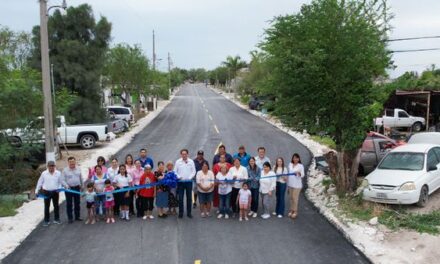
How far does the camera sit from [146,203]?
1180cm

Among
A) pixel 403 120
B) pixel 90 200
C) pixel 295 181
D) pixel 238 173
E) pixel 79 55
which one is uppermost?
pixel 79 55

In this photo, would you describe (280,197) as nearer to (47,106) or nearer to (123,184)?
(123,184)

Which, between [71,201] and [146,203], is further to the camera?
[146,203]

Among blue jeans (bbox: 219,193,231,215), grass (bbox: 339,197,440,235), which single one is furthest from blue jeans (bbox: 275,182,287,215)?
grass (bbox: 339,197,440,235)

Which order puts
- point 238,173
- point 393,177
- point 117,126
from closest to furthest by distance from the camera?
point 238,173
point 393,177
point 117,126

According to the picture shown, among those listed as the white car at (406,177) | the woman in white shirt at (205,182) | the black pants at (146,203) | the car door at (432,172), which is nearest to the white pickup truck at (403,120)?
the white car at (406,177)

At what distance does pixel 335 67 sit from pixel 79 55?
→ 21.8 meters

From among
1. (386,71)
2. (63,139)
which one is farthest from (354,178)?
(63,139)

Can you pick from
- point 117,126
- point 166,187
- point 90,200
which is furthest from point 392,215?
point 117,126

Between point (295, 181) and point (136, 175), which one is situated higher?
point (136, 175)

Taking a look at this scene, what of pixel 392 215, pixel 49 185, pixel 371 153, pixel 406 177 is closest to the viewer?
pixel 49 185

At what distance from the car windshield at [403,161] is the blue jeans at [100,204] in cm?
758

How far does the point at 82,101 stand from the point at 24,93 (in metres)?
15.6

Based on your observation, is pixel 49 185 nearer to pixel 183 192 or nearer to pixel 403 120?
pixel 183 192
